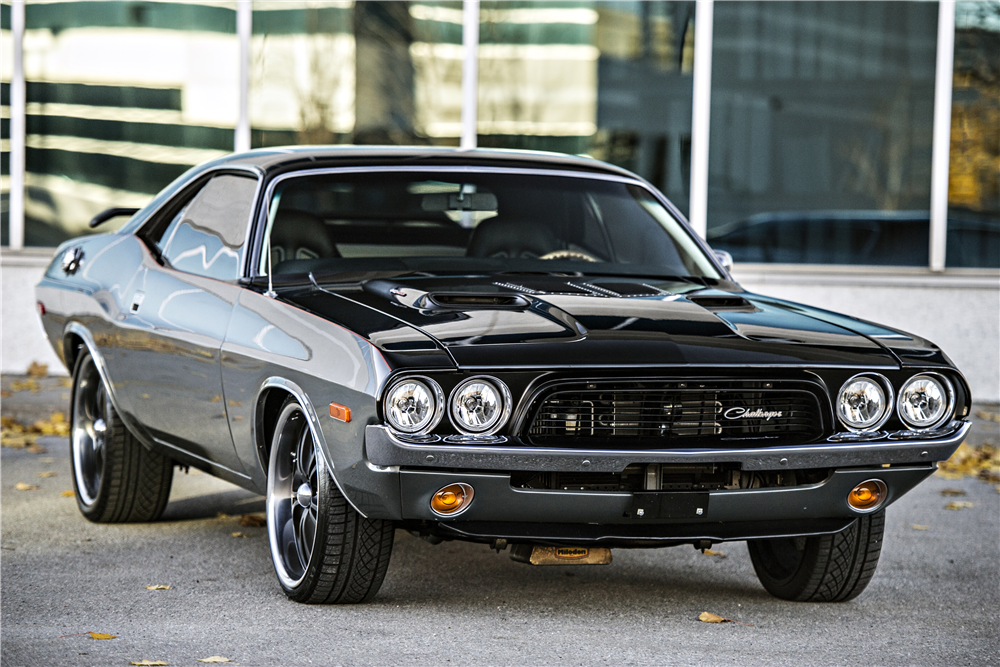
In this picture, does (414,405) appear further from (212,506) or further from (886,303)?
(886,303)

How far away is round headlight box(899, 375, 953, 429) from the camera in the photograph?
4.52 metres

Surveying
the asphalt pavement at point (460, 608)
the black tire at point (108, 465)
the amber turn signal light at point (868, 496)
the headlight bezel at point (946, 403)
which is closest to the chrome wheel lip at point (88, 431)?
the black tire at point (108, 465)

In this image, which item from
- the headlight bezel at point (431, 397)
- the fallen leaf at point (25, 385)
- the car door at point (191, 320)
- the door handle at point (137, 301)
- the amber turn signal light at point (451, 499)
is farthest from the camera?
the fallen leaf at point (25, 385)

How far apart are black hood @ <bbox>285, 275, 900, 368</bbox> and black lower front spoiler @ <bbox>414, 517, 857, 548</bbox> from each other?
0.52 meters

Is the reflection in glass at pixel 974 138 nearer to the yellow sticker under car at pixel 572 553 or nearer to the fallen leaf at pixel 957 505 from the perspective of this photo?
the fallen leaf at pixel 957 505

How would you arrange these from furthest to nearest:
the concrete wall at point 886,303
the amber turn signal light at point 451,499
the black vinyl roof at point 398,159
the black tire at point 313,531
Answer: the concrete wall at point 886,303, the black vinyl roof at point 398,159, the black tire at point 313,531, the amber turn signal light at point 451,499

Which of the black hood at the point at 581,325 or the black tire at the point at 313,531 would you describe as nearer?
the black hood at the point at 581,325

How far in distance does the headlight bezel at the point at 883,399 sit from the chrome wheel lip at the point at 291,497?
172cm

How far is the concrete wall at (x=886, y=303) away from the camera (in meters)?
12.0

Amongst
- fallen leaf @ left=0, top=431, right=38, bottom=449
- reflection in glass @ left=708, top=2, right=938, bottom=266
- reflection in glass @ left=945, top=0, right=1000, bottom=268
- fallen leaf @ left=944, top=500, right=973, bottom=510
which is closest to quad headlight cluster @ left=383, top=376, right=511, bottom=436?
fallen leaf @ left=944, top=500, right=973, bottom=510

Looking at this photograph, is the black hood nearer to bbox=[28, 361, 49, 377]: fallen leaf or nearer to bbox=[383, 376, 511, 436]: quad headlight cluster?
bbox=[383, 376, 511, 436]: quad headlight cluster

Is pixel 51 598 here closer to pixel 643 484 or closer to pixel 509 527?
pixel 509 527

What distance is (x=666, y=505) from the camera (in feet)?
13.9

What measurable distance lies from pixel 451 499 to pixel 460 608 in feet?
2.40
